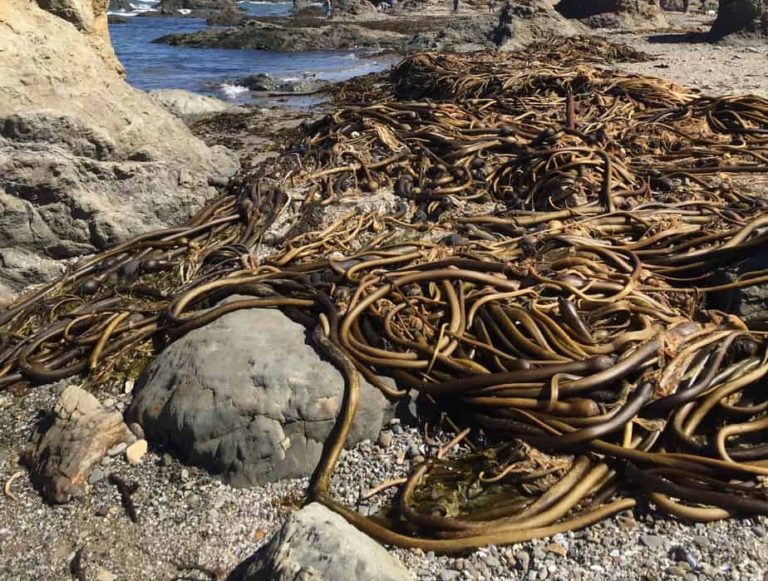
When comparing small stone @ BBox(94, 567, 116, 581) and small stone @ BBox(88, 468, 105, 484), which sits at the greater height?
small stone @ BBox(88, 468, 105, 484)

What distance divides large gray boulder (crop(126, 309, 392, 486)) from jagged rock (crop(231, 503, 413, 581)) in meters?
0.55

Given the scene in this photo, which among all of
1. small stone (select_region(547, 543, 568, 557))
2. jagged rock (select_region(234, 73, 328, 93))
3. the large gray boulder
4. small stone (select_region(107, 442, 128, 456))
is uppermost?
jagged rock (select_region(234, 73, 328, 93))

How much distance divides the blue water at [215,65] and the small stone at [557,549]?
11.2 meters

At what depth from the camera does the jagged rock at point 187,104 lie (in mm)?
9852

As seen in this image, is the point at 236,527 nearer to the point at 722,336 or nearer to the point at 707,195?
the point at 722,336

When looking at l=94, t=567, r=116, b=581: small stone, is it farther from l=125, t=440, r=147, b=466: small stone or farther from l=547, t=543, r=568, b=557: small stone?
l=547, t=543, r=568, b=557: small stone

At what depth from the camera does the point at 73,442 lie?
9.61 ft

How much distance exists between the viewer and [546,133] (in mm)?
5832

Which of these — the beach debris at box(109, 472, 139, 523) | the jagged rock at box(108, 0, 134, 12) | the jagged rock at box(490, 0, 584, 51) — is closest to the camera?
the beach debris at box(109, 472, 139, 523)

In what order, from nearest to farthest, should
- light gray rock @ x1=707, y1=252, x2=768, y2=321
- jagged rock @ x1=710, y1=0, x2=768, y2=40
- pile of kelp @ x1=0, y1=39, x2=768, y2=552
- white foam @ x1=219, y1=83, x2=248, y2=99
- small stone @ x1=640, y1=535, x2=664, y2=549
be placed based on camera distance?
small stone @ x1=640, y1=535, x2=664, y2=549
pile of kelp @ x1=0, y1=39, x2=768, y2=552
light gray rock @ x1=707, y1=252, x2=768, y2=321
white foam @ x1=219, y1=83, x2=248, y2=99
jagged rock @ x1=710, y1=0, x2=768, y2=40

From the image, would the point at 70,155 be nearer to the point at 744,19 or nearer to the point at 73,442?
the point at 73,442

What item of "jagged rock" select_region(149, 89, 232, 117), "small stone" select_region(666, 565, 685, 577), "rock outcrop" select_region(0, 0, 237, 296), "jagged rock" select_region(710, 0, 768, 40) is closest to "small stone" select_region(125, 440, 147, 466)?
"rock outcrop" select_region(0, 0, 237, 296)

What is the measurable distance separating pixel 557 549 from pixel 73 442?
6.90 ft

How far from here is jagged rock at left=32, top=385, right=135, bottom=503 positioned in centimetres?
283
